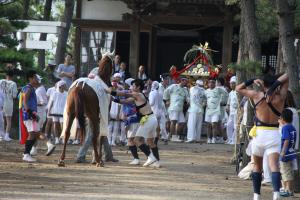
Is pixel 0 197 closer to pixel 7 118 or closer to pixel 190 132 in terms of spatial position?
pixel 7 118

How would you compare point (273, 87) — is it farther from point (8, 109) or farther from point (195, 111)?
point (195, 111)

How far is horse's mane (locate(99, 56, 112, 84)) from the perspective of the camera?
18.5 m

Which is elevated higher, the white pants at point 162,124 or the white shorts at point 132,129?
the white shorts at point 132,129

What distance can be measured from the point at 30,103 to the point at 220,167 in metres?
4.32

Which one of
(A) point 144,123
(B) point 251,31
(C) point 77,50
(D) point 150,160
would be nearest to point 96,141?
(A) point 144,123

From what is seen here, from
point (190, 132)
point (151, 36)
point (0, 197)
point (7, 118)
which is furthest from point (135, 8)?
point (0, 197)

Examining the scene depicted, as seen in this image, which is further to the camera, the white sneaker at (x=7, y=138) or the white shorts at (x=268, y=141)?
the white sneaker at (x=7, y=138)

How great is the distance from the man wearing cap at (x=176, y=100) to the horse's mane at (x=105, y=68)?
10.6m

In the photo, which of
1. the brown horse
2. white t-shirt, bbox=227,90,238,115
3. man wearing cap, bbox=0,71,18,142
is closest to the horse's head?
the brown horse

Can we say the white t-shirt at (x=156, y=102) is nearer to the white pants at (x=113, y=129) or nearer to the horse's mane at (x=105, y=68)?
the white pants at (x=113, y=129)

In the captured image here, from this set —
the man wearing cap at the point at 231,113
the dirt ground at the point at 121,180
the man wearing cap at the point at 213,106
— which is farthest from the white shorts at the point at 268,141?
the man wearing cap at the point at 213,106

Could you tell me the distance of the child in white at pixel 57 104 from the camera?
2452 cm

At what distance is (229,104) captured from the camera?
28203 mm

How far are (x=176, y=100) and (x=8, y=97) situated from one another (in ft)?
20.0
